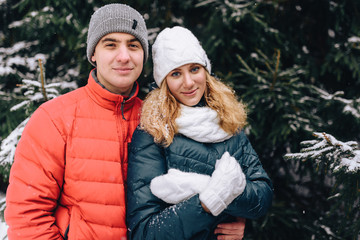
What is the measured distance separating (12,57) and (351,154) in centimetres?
393

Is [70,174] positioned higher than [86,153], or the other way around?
[86,153]

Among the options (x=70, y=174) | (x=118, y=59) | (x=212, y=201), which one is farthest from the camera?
(x=118, y=59)

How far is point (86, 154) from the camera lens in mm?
1783

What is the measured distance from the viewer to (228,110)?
202cm

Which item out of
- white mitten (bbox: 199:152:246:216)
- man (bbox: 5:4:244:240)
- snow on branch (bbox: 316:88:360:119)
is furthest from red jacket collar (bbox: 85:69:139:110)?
snow on branch (bbox: 316:88:360:119)

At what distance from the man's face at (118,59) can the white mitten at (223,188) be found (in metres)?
Answer: 0.95

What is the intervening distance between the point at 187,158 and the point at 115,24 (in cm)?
110

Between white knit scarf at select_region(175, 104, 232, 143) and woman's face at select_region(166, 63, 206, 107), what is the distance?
77mm

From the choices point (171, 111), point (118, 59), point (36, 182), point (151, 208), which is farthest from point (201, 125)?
point (36, 182)

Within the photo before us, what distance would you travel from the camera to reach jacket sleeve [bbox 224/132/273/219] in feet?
5.48

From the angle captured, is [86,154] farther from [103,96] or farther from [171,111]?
[171,111]

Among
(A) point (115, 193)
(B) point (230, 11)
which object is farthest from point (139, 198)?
(B) point (230, 11)

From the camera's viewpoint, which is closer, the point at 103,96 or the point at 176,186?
the point at 176,186

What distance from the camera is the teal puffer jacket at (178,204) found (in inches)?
62.1
